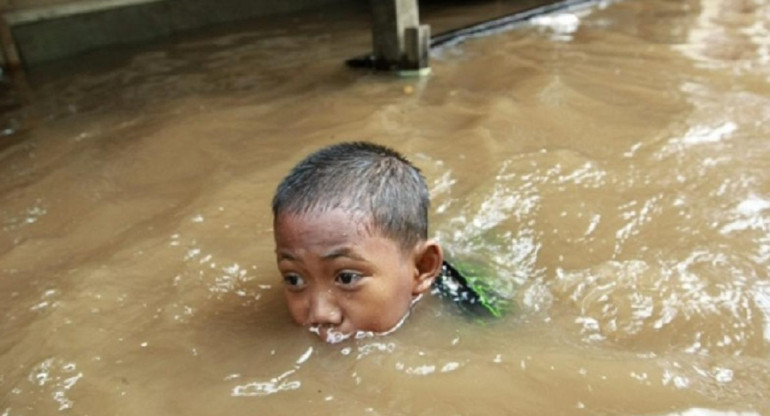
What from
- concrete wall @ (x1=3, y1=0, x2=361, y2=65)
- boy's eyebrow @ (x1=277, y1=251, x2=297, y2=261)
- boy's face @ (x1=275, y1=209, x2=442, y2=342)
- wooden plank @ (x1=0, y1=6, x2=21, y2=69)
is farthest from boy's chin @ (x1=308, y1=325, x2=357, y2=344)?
concrete wall @ (x1=3, y1=0, x2=361, y2=65)

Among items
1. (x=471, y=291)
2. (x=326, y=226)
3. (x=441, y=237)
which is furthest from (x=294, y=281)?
(x=441, y=237)

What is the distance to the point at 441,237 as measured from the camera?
2.96 meters

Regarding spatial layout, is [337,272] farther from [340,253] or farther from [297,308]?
[297,308]

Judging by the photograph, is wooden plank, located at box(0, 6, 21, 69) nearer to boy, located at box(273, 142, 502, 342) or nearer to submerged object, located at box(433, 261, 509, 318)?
boy, located at box(273, 142, 502, 342)

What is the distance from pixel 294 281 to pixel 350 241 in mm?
219

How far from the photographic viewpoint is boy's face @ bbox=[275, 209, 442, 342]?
2.00 metres

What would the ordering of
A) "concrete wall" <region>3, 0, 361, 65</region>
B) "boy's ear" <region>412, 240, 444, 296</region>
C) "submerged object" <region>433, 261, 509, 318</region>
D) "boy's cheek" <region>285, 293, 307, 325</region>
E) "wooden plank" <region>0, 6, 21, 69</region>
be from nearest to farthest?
1. "boy's cheek" <region>285, 293, 307, 325</region>
2. "boy's ear" <region>412, 240, 444, 296</region>
3. "submerged object" <region>433, 261, 509, 318</region>
4. "wooden plank" <region>0, 6, 21, 69</region>
5. "concrete wall" <region>3, 0, 361, 65</region>

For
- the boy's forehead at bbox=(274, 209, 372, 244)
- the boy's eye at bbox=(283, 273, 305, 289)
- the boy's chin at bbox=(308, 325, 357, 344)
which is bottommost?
the boy's chin at bbox=(308, 325, 357, 344)

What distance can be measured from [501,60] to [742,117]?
2167 millimetres

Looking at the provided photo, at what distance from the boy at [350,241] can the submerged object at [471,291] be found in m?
0.22

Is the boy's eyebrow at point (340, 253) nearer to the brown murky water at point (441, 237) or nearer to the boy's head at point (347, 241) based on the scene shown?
the boy's head at point (347, 241)

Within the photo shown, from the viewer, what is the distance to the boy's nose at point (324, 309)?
2.04m

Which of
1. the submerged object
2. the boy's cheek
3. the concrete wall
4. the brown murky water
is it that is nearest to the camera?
the brown murky water

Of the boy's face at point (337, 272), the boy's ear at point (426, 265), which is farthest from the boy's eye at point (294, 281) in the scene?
the boy's ear at point (426, 265)
